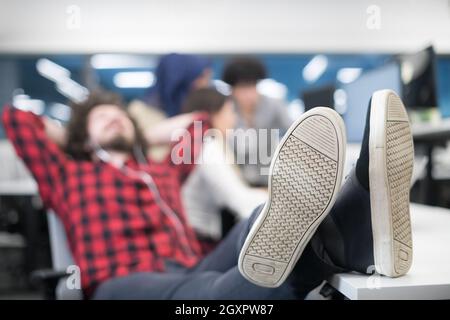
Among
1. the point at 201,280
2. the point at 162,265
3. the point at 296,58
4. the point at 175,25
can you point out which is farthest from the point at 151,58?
the point at 201,280

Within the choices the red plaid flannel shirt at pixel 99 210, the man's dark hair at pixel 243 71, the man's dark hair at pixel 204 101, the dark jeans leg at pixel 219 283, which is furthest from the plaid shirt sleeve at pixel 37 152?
the man's dark hair at pixel 243 71

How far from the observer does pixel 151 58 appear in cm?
180

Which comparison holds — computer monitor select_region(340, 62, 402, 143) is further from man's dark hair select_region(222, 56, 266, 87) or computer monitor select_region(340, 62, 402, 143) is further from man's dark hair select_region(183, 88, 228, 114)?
man's dark hair select_region(222, 56, 266, 87)

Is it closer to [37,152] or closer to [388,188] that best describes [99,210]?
[37,152]

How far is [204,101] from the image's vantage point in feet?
4.80

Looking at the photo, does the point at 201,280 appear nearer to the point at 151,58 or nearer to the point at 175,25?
the point at 175,25

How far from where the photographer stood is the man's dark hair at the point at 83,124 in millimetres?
1076

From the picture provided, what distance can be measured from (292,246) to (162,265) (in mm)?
487

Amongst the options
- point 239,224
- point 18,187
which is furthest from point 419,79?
point 18,187

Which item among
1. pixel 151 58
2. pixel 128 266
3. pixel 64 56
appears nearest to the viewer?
pixel 128 266

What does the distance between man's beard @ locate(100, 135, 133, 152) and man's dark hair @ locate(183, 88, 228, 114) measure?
0.33 m

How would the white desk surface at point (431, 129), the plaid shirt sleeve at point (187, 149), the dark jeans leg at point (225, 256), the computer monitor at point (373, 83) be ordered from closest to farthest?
the dark jeans leg at point (225, 256) → the computer monitor at point (373, 83) → the plaid shirt sleeve at point (187, 149) → the white desk surface at point (431, 129)

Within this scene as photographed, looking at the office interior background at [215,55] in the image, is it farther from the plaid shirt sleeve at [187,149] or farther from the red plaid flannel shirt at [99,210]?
the plaid shirt sleeve at [187,149]

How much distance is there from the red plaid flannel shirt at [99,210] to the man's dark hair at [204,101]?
429 millimetres
